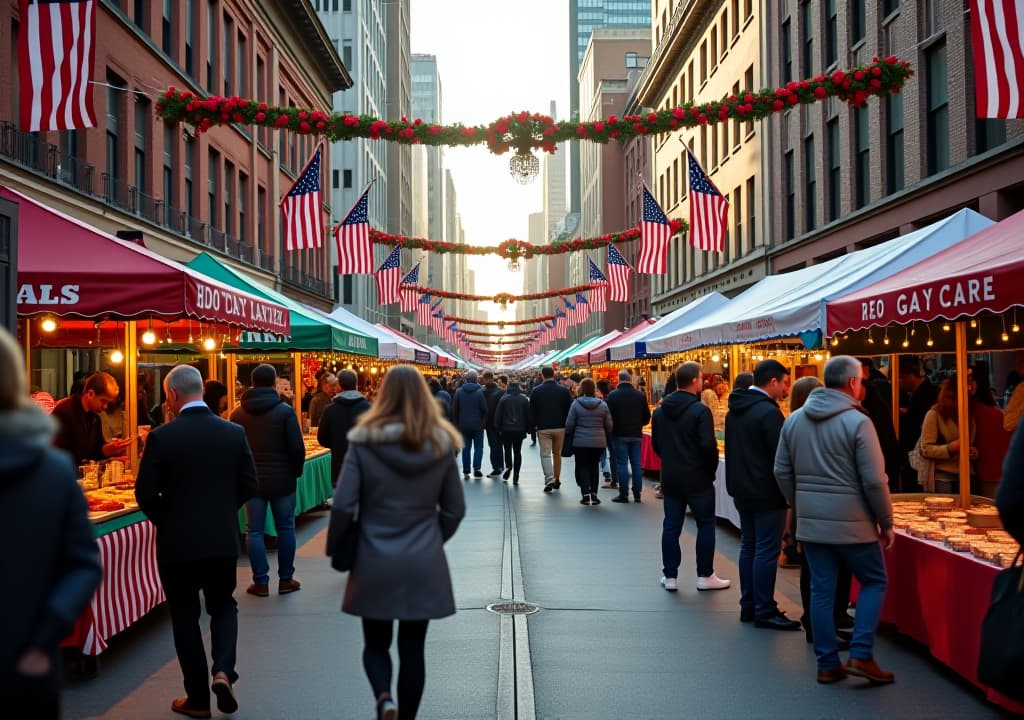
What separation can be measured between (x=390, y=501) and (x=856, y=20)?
23779 millimetres

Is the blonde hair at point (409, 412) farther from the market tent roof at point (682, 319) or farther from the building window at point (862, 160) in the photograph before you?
the building window at point (862, 160)

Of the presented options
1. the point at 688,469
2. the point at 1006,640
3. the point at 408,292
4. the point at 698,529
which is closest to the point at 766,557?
the point at 698,529

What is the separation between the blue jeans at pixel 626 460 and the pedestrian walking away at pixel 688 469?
632 centimetres

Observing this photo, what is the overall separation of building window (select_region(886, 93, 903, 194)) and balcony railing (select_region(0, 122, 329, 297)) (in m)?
17.7

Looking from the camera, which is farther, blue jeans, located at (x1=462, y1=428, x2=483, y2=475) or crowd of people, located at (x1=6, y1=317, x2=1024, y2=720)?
blue jeans, located at (x1=462, y1=428, x2=483, y2=475)

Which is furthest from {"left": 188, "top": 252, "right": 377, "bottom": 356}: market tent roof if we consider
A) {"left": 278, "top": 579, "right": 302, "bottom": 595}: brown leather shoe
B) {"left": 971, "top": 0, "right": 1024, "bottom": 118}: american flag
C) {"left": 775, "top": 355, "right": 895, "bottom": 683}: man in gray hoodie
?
{"left": 775, "top": 355, "right": 895, "bottom": 683}: man in gray hoodie

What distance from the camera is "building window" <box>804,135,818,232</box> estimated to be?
28422 mm

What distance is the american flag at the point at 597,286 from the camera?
3350 centimetres

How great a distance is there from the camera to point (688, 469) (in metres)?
8.57

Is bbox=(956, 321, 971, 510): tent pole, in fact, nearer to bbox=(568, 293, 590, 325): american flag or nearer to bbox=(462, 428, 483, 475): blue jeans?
bbox=(462, 428, 483, 475): blue jeans

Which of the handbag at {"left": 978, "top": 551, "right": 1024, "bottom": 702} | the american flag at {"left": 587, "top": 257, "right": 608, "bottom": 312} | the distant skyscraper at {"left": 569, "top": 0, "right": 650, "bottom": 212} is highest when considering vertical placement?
the distant skyscraper at {"left": 569, "top": 0, "right": 650, "bottom": 212}

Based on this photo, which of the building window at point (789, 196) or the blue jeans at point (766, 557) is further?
the building window at point (789, 196)

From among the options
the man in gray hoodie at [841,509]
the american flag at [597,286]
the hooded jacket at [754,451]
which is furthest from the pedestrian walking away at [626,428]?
the american flag at [597,286]

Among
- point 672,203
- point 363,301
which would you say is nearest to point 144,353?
point 672,203
